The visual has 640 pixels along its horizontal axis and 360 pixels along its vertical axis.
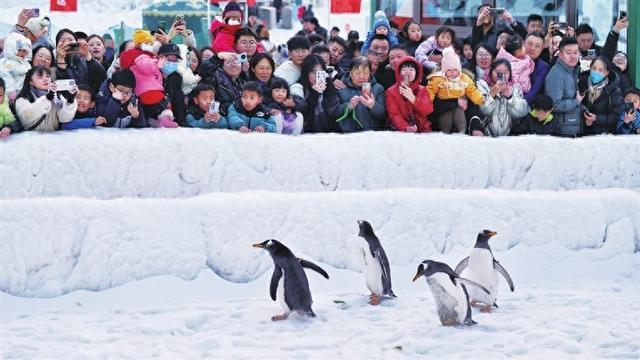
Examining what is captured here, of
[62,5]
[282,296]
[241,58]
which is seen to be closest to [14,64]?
[241,58]

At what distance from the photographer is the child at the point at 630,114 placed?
9.37m

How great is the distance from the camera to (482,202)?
780 cm

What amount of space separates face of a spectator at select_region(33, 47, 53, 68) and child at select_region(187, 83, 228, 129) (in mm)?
1172

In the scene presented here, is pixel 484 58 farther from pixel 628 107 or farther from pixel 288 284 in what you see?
pixel 288 284

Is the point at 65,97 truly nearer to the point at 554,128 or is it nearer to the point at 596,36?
the point at 554,128

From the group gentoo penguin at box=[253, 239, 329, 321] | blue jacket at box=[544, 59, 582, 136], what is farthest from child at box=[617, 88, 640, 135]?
gentoo penguin at box=[253, 239, 329, 321]

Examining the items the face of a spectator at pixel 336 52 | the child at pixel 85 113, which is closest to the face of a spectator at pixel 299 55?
the face of a spectator at pixel 336 52

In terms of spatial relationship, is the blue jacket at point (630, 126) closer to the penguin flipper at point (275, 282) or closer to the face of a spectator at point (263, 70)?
the face of a spectator at point (263, 70)

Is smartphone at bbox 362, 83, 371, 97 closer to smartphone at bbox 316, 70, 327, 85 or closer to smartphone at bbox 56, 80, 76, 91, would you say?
smartphone at bbox 316, 70, 327, 85

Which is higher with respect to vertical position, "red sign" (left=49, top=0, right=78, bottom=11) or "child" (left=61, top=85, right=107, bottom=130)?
"red sign" (left=49, top=0, right=78, bottom=11)

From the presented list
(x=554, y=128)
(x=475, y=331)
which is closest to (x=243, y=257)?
(x=475, y=331)

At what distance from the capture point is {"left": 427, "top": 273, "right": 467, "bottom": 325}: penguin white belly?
6.25 meters

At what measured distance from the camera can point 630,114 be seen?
9.36 metres

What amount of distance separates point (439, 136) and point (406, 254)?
140cm
